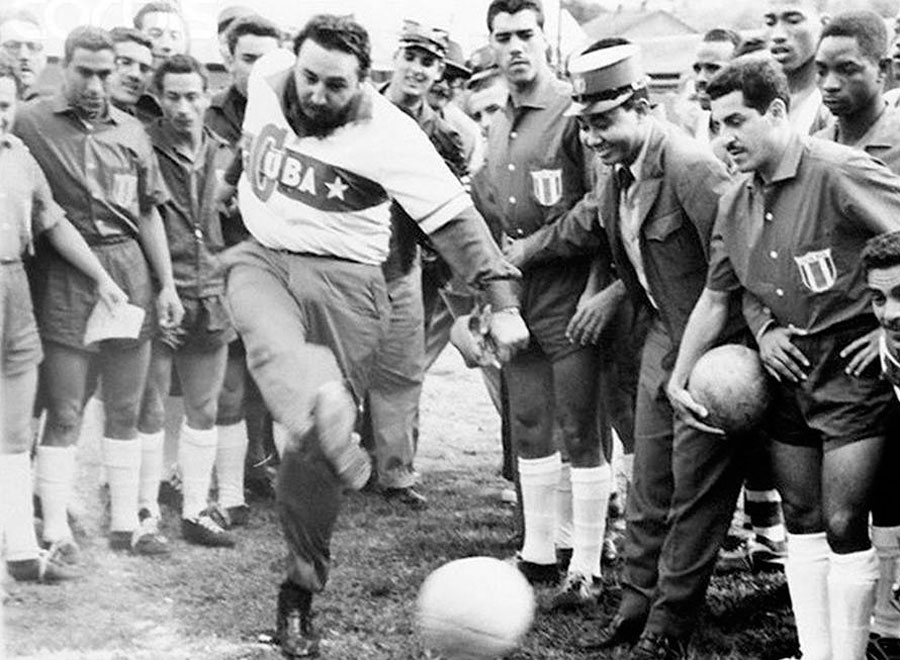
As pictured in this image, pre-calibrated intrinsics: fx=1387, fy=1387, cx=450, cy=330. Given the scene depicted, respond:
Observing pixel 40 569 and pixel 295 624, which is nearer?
pixel 40 569

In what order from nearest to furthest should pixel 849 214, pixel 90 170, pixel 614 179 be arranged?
pixel 849 214, pixel 90 170, pixel 614 179

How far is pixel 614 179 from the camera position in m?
4.05

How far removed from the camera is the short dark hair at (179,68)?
3.91 meters

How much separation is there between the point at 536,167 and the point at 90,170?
1423 mm

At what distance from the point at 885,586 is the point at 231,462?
75.3 inches

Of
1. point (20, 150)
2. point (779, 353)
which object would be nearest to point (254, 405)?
point (20, 150)

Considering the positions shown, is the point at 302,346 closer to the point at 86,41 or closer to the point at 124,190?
the point at 124,190

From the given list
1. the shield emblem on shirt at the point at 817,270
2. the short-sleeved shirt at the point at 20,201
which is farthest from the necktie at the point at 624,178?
the short-sleeved shirt at the point at 20,201

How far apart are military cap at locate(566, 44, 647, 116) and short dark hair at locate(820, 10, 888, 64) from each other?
22.8 inches

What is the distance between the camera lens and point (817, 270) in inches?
138

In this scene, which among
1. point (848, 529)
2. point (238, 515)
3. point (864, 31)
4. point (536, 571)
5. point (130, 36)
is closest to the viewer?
point (848, 529)

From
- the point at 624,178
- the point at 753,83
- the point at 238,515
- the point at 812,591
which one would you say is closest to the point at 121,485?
the point at 238,515

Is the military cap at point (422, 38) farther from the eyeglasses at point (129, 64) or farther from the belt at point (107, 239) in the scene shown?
the belt at point (107, 239)

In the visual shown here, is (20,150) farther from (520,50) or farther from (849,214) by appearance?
(849,214)
